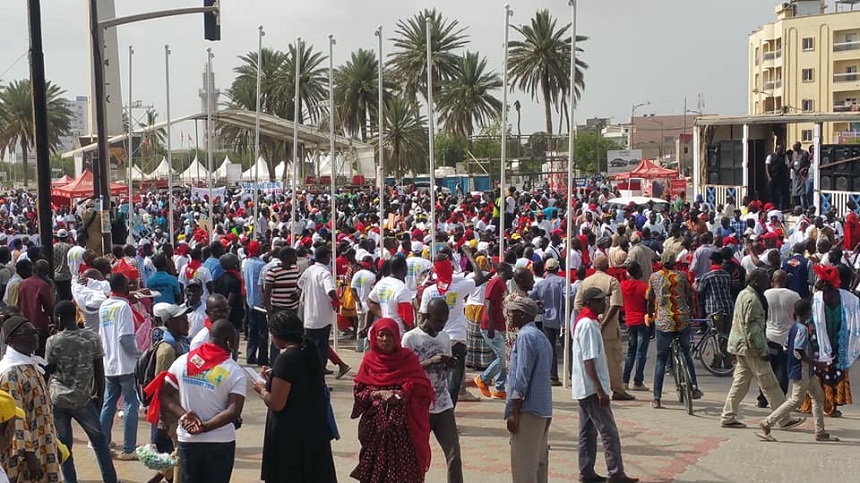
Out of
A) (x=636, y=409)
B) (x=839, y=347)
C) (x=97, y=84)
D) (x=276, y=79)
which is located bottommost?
(x=636, y=409)

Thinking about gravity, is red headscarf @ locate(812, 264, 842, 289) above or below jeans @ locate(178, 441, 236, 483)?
above

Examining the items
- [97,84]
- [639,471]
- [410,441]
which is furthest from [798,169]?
[410,441]

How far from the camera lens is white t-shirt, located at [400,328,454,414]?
8008 millimetres

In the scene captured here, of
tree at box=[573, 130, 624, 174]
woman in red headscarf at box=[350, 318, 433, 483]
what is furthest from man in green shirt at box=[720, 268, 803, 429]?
tree at box=[573, 130, 624, 174]

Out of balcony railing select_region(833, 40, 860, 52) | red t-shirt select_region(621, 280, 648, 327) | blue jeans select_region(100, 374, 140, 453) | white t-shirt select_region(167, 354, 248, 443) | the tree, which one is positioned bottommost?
blue jeans select_region(100, 374, 140, 453)

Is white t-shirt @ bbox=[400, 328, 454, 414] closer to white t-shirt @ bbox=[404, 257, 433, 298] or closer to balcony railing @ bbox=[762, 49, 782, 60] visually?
white t-shirt @ bbox=[404, 257, 433, 298]

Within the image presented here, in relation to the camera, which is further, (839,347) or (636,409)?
(636,409)

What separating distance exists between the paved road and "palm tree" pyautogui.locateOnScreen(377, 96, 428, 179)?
4861 cm

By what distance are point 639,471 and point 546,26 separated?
172ft

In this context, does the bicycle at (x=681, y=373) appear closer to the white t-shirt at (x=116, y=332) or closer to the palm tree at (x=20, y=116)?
the white t-shirt at (x=116, y=332)

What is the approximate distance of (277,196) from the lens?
4434cm

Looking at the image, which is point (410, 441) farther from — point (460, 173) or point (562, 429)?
point (460, 173)

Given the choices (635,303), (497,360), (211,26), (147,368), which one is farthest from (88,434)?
(211,26)

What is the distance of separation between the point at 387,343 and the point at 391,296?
3.78 meters
